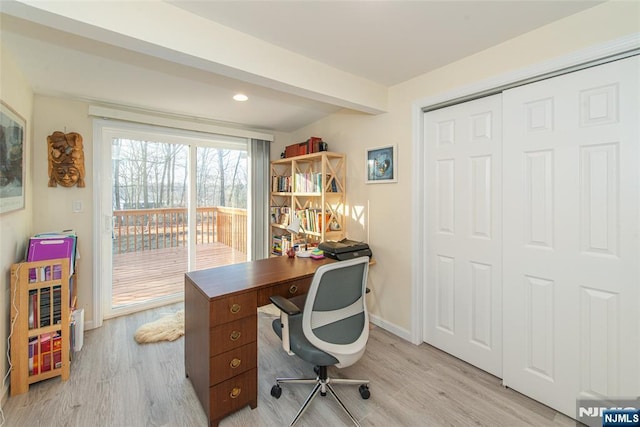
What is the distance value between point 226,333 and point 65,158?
8.01ft

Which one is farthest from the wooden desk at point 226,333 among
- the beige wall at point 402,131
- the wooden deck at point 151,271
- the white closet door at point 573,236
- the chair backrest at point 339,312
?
the wooden deck at point 151,271

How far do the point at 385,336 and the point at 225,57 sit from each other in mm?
2648

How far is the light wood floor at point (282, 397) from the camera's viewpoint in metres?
1.65

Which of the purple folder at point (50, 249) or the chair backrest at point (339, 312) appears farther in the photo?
the purple folder at point (50, 249)

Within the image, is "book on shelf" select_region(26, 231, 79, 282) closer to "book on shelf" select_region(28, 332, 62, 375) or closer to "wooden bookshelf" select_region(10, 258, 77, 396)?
"wooden bookshelf" select_region(10, 258, 77, 396)

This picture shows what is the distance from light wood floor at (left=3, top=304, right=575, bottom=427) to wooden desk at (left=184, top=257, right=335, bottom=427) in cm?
16

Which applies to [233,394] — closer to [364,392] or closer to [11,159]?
[364,392]

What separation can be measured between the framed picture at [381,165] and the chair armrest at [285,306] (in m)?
1.55

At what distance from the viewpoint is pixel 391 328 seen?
270cm

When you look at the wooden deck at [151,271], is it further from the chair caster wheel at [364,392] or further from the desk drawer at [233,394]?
the chair caster wheel at [364,392]

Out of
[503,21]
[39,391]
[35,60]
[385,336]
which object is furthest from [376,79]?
[39,391]

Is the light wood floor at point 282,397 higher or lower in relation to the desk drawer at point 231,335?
lower

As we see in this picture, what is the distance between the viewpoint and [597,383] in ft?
5.20

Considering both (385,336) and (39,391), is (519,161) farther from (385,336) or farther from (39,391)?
(39,391)
